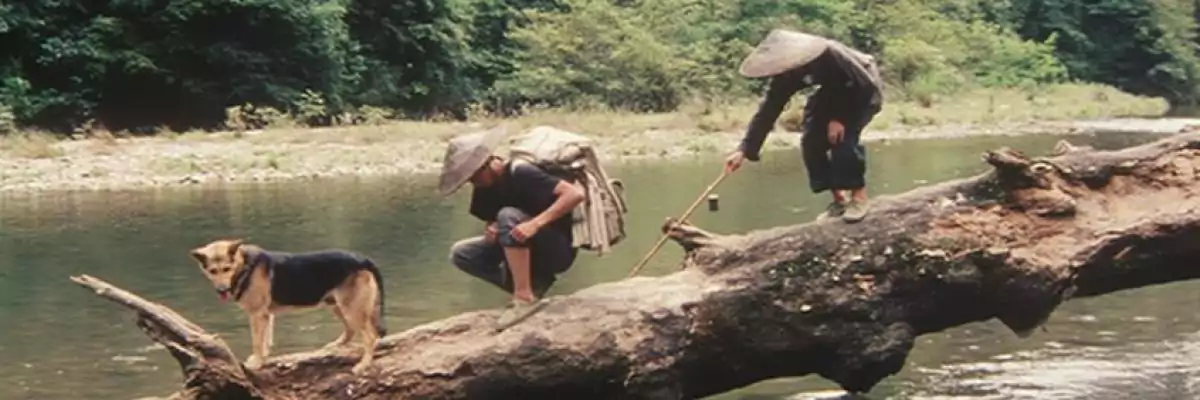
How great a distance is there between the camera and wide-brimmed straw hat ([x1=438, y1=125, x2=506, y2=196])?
7598 mm

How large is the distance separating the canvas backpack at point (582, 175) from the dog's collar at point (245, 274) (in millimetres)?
1346

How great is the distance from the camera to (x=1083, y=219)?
850 centimetres

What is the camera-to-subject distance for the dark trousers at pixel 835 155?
8711 millimetres

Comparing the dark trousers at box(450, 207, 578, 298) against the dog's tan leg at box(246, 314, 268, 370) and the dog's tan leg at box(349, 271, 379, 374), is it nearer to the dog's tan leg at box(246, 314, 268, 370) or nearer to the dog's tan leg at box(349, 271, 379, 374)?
the dog's tan leg at box(349, 271, 379, 374)

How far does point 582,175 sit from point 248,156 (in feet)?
75.9

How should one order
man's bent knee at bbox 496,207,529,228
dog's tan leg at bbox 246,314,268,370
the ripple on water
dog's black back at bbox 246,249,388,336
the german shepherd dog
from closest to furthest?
the german shepherd dog, dog's black back at bbox 246,249,388,336, dog's tan leg at bbox 246,314,268,370, man's bent knee at bbox 496,207,529,228, the ripple on water

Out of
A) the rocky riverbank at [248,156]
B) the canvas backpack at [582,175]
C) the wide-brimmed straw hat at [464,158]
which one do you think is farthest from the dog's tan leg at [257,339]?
the rocky riverbank at [248,156]

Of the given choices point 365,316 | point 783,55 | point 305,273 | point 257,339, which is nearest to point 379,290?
point 365,316

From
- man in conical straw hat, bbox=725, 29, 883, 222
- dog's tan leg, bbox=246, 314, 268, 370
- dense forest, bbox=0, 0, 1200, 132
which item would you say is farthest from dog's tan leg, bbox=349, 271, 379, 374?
dense forest, bbox=0, 0, 1200, 132

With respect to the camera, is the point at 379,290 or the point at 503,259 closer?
the point at 379,290

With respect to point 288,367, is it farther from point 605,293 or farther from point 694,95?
point 694,95

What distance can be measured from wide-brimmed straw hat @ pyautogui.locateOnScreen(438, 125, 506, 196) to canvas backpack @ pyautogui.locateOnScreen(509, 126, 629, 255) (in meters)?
0.19

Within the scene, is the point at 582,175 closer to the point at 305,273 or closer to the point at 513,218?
the point at 513,218

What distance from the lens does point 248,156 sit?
3003 cm
